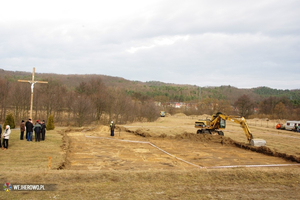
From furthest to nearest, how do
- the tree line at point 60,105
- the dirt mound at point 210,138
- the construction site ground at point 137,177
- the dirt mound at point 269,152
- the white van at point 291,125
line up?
the tree line at point 60,105 < the white van at point 291,125 < the dirt mound at point 210,138 < the dirt mound at point 269,152 < the construction site ground at point 137,177

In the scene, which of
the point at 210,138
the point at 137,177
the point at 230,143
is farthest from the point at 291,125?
the point at 137,177

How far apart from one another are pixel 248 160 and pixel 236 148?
516cm

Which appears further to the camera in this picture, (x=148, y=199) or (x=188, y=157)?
(x=188, y=157)

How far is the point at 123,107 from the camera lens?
55469 millimetres

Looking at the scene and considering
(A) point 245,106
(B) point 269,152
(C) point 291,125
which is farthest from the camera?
(A) point 245,106

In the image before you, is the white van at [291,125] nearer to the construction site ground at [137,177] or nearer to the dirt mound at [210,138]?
the dirt mound at [210,138]

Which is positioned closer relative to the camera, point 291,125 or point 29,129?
point 29,129

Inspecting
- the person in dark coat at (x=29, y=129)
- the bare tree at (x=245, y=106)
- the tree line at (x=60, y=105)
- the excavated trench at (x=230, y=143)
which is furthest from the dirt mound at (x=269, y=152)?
the bare tree at (x=245, y=106)

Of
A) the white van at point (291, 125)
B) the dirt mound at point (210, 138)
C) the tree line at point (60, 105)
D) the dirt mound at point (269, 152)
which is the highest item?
Result: the tree line at point (60, 105)

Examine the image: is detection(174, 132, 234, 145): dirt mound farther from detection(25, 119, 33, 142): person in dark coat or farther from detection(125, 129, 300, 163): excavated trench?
detection(25, 119, 33, 142): person in dark coat

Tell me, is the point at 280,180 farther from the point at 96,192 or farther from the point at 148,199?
the point at 96,192

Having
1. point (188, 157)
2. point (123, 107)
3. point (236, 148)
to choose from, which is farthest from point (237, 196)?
point (123, 107)

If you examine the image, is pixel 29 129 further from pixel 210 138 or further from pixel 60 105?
A: pixel 60 105

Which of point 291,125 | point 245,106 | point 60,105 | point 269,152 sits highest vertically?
point 245,106
